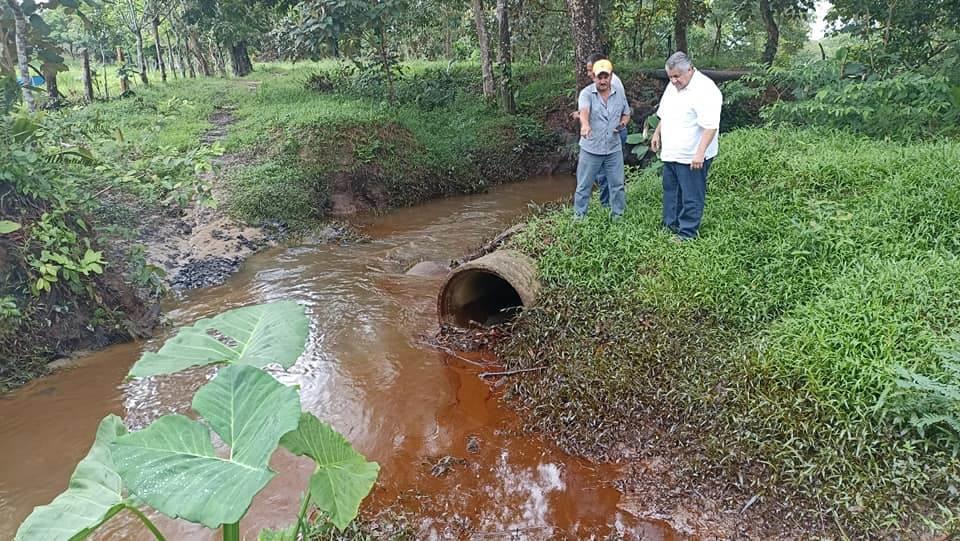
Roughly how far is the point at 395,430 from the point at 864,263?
3.26 metres

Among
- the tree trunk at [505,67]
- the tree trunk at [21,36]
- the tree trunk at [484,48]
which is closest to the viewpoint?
the tree trunk at [21,36]

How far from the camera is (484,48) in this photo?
36.6ft

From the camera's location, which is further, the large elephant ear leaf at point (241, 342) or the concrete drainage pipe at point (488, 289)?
the concrete drainage pipe at point (488, 289)

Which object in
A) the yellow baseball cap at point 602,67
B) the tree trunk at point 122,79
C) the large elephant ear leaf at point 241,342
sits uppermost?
the tree trunk at point 122,79

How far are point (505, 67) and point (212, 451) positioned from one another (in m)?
11.1

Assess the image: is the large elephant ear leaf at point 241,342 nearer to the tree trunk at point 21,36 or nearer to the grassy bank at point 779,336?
the grassy bank at point 779,336

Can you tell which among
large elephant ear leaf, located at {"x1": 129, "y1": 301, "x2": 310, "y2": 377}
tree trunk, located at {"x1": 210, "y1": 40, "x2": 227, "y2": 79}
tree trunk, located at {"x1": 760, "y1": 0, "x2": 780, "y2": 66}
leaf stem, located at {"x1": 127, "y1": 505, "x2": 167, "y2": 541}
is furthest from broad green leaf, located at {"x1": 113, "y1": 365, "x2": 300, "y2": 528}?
tree trunk, located at {"x1": 210, "y1": 40, "x2": 227, "y2": 79}

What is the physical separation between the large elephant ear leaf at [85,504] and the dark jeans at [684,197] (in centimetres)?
406

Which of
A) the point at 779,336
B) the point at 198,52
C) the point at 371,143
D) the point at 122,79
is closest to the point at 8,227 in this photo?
the point at 779,336

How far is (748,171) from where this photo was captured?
19.0 ft

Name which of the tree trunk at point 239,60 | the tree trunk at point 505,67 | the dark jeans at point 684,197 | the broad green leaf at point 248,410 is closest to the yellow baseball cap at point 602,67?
the dark jeans at point 684,197

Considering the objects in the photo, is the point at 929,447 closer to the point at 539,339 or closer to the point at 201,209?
the point at 539,339

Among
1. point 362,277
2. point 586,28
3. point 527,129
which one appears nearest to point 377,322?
point 362,277

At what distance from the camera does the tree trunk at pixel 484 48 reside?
10772mm
